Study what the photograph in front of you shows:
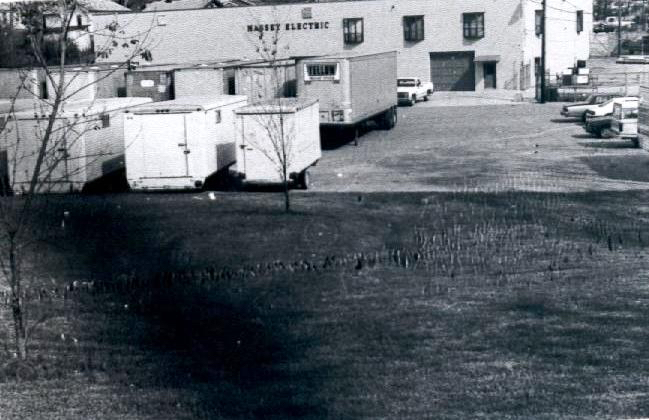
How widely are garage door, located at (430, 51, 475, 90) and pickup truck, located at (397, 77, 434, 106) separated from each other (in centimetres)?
518

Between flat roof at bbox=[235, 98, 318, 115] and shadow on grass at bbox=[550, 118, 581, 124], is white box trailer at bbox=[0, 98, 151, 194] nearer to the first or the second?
flat roof at bbox=[235, 98, 318, 115]

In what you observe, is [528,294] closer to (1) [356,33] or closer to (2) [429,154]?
(2) [429,154]

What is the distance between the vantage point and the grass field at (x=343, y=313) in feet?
33.6

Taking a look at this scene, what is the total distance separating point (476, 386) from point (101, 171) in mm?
18517

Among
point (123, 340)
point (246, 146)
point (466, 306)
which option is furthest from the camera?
point (246, 146)

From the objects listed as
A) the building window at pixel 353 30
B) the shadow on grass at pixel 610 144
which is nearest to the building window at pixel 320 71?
the shadow on grass at pixel 610 144

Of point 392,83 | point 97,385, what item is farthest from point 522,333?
point 392,83

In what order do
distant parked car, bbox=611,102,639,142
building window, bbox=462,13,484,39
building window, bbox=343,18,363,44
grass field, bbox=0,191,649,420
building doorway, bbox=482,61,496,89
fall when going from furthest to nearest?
building window, bbox=343,18,363,44 < building doorway, bbox=482,61,496,89 < building window, bbox=462,13,484,39 < distant parked car, bbox=611,102,639,142 < grass field, bbox=0,191,649,420

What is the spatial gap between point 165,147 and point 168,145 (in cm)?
10

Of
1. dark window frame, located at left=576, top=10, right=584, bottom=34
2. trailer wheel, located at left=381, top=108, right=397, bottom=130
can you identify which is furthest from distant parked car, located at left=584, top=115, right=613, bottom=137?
dark window frame, located at left=576, top=10, right=584, bottom=34

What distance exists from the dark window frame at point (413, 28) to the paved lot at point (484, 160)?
21899 millimetres

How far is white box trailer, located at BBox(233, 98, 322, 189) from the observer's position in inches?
1016

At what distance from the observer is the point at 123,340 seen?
42.0 ft

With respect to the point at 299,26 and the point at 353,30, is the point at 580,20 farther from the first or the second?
the point at 299,26
